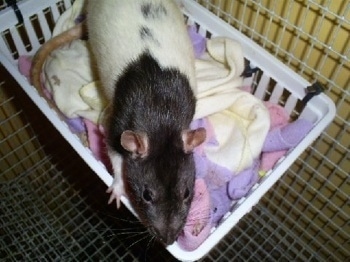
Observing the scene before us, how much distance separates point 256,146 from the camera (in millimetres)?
1316

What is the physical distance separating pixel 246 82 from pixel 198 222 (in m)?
0.60

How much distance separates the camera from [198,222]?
3.74 ft

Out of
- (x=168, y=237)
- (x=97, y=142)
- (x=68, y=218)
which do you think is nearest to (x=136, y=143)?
(x=168, y=237)

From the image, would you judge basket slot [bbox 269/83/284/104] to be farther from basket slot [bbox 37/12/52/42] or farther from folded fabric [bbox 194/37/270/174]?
basket slot [bbox 37/12/52/42]

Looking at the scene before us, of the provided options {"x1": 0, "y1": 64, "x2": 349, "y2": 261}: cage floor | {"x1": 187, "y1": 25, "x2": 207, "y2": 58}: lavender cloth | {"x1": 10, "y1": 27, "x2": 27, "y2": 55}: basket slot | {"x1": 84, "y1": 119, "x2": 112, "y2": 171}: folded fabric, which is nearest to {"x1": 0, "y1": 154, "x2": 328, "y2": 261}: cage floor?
{"x1": 0, "y1": 64, "x2": 349, "y2": 261}: cage floor

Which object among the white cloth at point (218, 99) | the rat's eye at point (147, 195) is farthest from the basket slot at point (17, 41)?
the rat's eye at point (147, 195)

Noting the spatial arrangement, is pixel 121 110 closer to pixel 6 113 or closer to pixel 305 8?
pixel 305 8

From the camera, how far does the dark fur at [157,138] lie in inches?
39.6

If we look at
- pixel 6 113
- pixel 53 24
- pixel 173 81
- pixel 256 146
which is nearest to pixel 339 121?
pixel 256 146

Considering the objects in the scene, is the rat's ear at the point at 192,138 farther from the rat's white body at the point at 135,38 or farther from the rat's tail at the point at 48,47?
the rat's tail at the point at 48,47

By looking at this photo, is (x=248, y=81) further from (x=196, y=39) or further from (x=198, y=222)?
(x=198, y=222)

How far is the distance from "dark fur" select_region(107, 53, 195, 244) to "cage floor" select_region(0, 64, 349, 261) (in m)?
0.52

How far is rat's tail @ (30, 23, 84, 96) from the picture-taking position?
4.63 ft

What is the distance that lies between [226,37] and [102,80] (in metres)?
0.46
